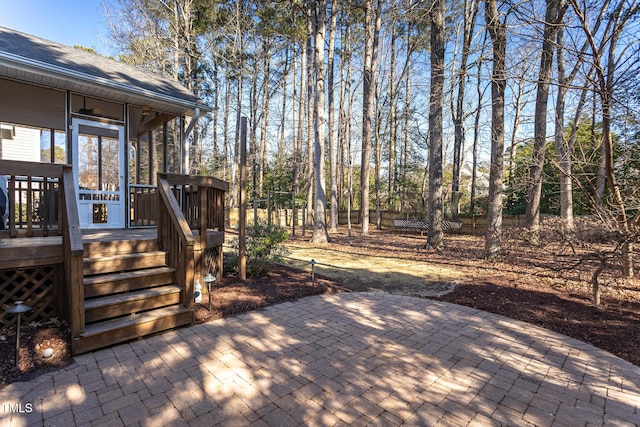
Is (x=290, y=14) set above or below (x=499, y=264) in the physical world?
above

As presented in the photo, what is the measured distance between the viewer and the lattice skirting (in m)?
3.20

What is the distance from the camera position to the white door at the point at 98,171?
5.94 metres

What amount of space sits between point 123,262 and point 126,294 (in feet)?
1.44

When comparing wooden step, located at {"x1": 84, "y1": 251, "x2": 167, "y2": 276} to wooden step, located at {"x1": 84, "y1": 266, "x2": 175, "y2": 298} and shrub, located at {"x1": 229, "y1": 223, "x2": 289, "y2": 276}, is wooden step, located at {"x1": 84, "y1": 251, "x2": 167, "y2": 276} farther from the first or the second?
shrub, located at {"x1": 229, "y1": 223, "x2": 289, "y2": 276}

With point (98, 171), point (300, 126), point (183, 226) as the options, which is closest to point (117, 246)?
point (183, 226)

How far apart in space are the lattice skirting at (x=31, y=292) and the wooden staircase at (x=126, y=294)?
401 millimetres

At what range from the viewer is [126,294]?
351 centimetres

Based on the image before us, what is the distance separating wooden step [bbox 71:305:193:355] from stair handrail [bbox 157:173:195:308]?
0.56ft

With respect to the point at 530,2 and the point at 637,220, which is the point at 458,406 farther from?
the point at 530,2

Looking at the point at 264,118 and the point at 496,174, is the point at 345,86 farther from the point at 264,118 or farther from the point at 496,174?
the point at 496,174

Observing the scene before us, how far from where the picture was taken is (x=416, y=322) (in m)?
3.92

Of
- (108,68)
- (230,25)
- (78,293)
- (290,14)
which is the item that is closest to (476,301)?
(78,293)

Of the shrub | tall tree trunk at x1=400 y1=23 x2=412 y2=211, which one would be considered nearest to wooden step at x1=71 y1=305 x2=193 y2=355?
the shrub

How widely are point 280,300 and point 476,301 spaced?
301cm
